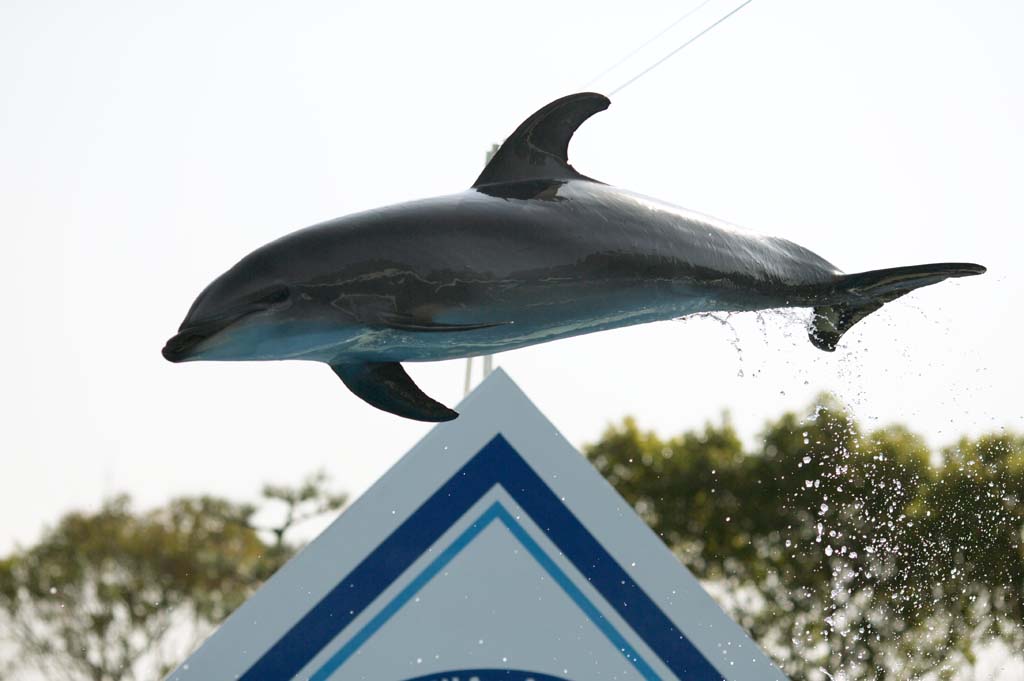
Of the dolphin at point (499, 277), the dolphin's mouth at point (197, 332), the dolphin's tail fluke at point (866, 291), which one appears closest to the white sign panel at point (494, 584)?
the dolphin's tail fluke at point (866, 291)

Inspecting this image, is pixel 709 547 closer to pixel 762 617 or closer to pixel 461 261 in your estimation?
pixel 762 617

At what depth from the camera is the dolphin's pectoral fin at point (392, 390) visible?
389cm

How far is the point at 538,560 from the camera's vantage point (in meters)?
5.86

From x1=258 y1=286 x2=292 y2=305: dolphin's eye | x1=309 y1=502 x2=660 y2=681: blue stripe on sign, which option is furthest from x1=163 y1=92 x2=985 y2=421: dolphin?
x1=309 y1=502 x2=660 y2=681: blue stripe on sign

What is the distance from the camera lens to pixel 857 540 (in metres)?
17.5

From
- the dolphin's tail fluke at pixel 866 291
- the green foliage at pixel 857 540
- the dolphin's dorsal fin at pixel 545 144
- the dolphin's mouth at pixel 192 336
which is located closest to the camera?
the dolphin's mouth at pixel 192 336

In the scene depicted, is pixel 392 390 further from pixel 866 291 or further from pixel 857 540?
pixel 857 540

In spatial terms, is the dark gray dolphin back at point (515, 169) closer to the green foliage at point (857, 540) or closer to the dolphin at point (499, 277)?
the dolphin at point (499, 277)

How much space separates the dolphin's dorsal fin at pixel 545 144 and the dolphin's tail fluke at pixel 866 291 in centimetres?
107

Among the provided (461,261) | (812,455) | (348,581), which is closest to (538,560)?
(348,581)

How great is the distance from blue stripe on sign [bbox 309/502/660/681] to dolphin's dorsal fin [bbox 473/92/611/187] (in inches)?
85.6

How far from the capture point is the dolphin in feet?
11.6

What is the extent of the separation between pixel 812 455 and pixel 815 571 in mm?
1659

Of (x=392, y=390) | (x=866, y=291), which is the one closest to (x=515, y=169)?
(x=392, y=390)
